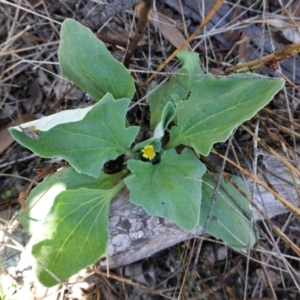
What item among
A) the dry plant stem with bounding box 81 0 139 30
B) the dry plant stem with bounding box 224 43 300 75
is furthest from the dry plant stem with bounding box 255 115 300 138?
the dry plant stem with bounding box 81 0 139 30

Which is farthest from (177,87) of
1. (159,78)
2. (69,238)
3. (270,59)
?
(69,238)

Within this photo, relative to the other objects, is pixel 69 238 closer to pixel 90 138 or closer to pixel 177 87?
pixel 90 138

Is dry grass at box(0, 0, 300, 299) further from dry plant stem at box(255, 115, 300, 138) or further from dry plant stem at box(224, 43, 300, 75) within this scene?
dry plant stem at box(224, 43, 300, 75)

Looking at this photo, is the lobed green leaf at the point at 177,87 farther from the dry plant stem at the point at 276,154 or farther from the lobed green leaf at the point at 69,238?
the lobed green leaf at the point at 69,238

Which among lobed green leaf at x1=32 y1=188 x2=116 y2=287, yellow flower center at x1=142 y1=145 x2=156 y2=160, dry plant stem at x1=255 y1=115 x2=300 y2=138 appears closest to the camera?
lobed green leaf at x1=32 y1=188 x2=116 y2=287

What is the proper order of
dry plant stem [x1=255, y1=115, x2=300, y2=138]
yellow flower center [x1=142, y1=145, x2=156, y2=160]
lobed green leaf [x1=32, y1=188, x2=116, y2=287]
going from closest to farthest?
lobed green leaf [x1=32, y1=188, x2=116, y2=287] < yellow flower center [x1=142, y1=145, x2=156, y2=160] < dry plant stem [x1=255, y1=115, x2=300, y2=138]

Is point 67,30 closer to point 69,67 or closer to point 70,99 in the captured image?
point 69,67
